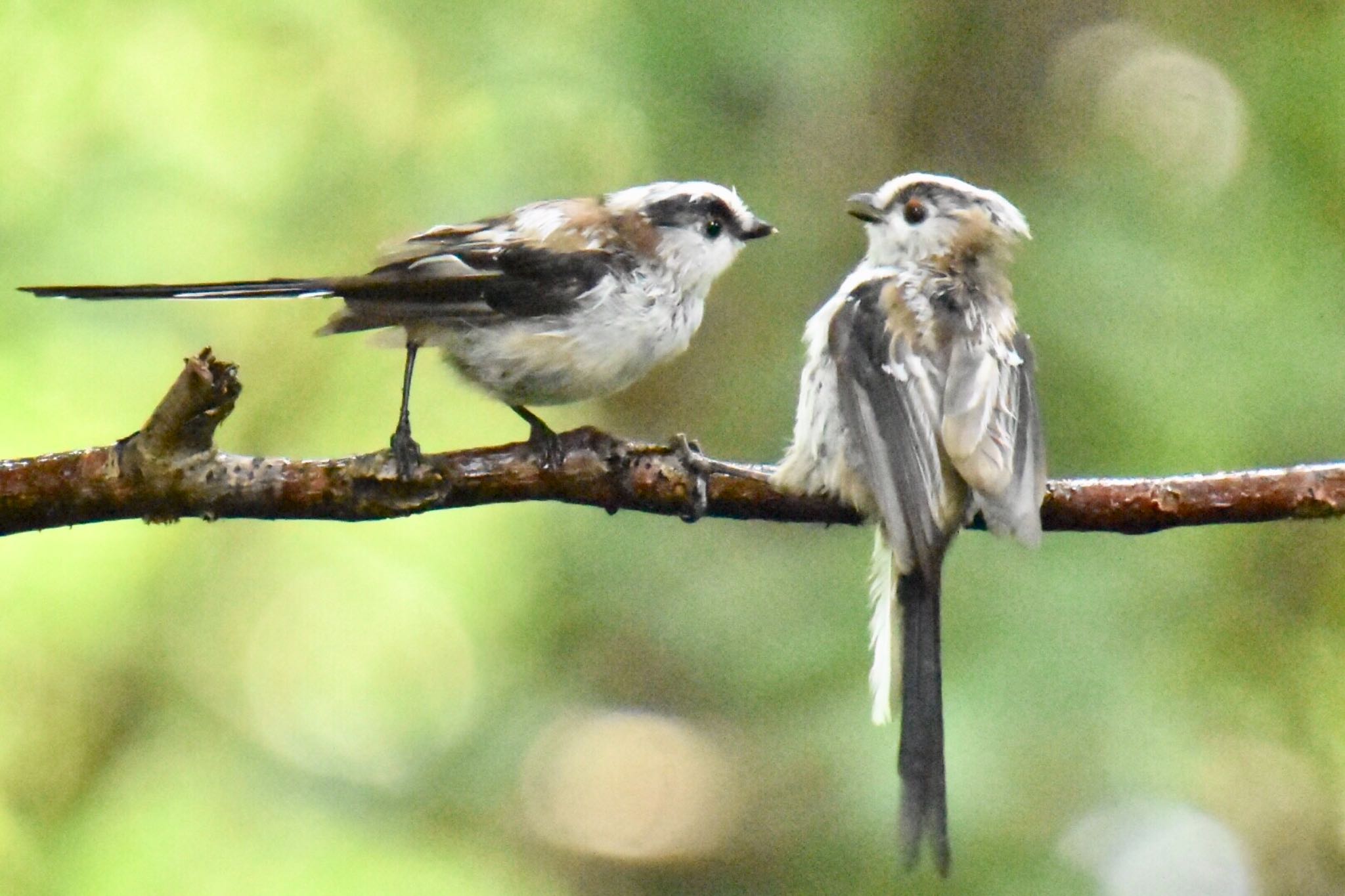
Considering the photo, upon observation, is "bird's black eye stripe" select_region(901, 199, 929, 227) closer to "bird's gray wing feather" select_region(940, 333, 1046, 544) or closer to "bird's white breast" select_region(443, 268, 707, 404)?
"bird's gray wing feather" select_region(940, 333, 1046, 544)

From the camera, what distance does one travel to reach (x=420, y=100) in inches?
227

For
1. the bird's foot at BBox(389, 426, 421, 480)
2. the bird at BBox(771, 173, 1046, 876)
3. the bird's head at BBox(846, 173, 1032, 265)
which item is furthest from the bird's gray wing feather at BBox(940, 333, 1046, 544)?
the bird's foot at BBox(389, 426, 421, 480)

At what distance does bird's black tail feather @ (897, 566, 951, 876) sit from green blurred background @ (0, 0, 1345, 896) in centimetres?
135

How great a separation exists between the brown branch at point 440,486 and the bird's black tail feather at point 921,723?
0.26 meters

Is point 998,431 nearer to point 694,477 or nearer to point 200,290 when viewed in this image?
point 694,477

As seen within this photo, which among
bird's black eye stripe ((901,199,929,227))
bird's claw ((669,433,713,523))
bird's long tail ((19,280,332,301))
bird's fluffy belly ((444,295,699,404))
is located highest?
bird's black eye stripe ((901,199,929,227))

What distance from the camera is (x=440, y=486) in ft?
9.93

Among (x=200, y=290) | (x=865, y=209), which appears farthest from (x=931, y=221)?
(x=200, y=290)

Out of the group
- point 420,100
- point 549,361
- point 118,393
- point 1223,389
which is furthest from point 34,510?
point 1223,389

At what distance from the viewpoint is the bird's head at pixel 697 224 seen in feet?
13.0

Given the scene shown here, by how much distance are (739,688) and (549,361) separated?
6.12 feet

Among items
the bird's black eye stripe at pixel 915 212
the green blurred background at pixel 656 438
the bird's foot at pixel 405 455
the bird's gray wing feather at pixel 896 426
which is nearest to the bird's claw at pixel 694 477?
the bird's gray wing feather at pixel 896 426

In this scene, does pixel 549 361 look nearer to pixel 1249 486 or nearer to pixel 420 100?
pixel 1249 486

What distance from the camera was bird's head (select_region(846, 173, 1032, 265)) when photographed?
13.5 ft
